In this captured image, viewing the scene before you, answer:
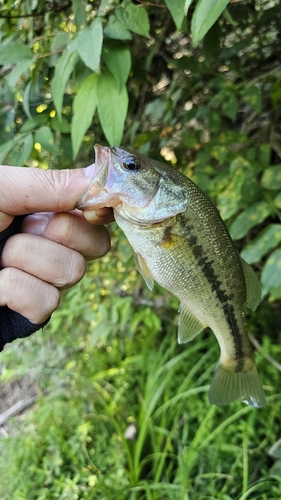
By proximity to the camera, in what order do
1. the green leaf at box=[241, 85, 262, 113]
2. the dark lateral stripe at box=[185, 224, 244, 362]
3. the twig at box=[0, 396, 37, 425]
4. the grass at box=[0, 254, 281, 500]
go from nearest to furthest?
1. the dark lateral stripe at box=[185, 224, 244, 362]
2. the green leaf at box=[241, 85, 262, 113]
3. the grass at box=[0, 254, 281, 500]
4. the twig at box=[0, 396, 37, 425]

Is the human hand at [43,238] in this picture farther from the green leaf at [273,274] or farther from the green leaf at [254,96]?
the green leaf at [254,96]

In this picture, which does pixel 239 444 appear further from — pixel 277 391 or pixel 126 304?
pixel 126 304

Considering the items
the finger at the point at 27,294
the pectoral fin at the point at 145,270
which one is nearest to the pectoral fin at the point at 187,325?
the pectoral fin at the point at 145,270

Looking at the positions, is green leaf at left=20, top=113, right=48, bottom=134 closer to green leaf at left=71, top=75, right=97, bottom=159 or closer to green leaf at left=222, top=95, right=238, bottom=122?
green leaf at left=71, top=75, right=97, bottom=159

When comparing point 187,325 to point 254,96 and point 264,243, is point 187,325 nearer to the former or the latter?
point 264,243

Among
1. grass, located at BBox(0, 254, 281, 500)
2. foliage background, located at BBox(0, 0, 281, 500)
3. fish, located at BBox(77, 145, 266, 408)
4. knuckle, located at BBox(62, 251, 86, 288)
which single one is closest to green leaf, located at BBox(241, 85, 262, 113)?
foliage background, located at BBox(0, 0, 281, 500)

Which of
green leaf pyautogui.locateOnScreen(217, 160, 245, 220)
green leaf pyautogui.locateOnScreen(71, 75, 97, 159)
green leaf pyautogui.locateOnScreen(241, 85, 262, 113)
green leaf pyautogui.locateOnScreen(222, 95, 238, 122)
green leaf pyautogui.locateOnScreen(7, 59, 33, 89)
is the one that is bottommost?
green leaf pyautogui.locateOnScreen(217, 160, 245, 220)

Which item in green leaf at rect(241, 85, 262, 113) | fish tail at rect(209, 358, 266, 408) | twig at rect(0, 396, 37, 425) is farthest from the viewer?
twig at rect(0, 396, 37, 425)

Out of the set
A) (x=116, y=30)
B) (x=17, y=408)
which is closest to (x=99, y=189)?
(x=116, y=30)
